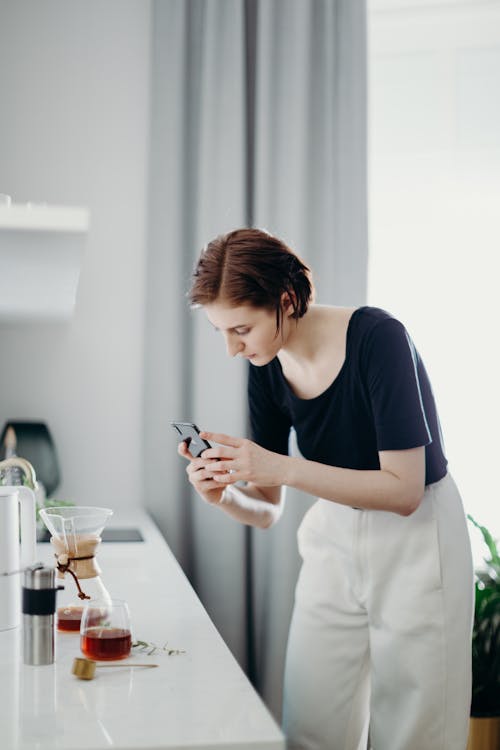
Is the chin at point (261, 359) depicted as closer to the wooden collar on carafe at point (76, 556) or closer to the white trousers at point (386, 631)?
the white trousers at point (386, 631)

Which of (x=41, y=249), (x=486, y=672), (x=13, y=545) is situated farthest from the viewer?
(x=486, y=672)

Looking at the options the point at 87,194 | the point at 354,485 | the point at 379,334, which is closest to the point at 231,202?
the point at 87,194

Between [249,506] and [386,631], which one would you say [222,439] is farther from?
[386,631]

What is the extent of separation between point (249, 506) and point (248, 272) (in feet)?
1.80

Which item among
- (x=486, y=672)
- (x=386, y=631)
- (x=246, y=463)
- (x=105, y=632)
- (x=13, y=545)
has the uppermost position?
(x=246, y=463)

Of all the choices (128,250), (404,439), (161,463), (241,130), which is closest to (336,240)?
(241,130)

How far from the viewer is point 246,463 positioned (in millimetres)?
1501

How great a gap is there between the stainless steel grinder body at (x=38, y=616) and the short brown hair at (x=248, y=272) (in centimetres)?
59

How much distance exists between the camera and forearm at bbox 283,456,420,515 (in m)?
1.49

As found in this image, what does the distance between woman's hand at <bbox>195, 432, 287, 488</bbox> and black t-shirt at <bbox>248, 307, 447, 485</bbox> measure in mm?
165

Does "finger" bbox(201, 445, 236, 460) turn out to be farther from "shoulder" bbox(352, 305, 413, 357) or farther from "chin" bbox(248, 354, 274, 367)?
"shoulder" bbox(352, 305, 413, 357)

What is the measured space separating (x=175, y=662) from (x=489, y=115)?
2248mm

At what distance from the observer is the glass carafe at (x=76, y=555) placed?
1.32 m

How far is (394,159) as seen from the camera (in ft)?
9.21
